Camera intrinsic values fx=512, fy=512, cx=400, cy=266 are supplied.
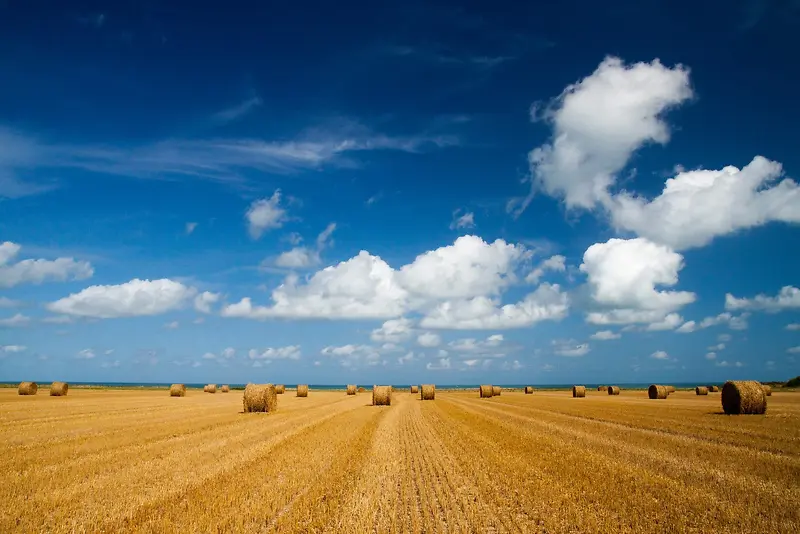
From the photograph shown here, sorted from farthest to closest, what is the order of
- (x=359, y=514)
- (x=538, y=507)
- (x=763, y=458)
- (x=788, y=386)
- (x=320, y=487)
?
(x=788, y=386) → (x=763, y=458) → (x=320, y=487) → (x=538, y=507) → (x=359, y=514)

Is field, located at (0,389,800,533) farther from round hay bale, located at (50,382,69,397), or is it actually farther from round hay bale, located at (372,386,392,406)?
round hay bale, located at (50,382,69,397)

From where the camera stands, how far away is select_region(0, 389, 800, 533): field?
24.3ft

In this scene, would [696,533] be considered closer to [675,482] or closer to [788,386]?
[675,482]

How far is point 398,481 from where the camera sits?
9.86m

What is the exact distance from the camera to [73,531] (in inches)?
270

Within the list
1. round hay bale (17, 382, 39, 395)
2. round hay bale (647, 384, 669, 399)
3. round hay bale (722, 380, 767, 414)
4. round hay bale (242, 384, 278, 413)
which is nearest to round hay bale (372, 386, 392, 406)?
round hay bale (242, 384, 278, 413)

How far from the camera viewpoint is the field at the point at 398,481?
740 centimetres

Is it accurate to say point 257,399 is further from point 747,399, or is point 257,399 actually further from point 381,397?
point 747,399

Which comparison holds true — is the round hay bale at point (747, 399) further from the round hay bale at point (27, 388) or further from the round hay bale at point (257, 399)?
the round hay bale at point (27, 388)

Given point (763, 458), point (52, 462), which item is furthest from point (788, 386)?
point (52, 462)

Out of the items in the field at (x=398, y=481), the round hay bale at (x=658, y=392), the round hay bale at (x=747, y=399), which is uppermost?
the round hay bale at (x=747, y=399)

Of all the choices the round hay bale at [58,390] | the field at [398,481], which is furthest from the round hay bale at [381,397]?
the round hay bale at [58,390]

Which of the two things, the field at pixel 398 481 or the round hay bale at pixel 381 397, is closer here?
the field at pixel 398 481

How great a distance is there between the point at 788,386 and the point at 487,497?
87.0 meters
